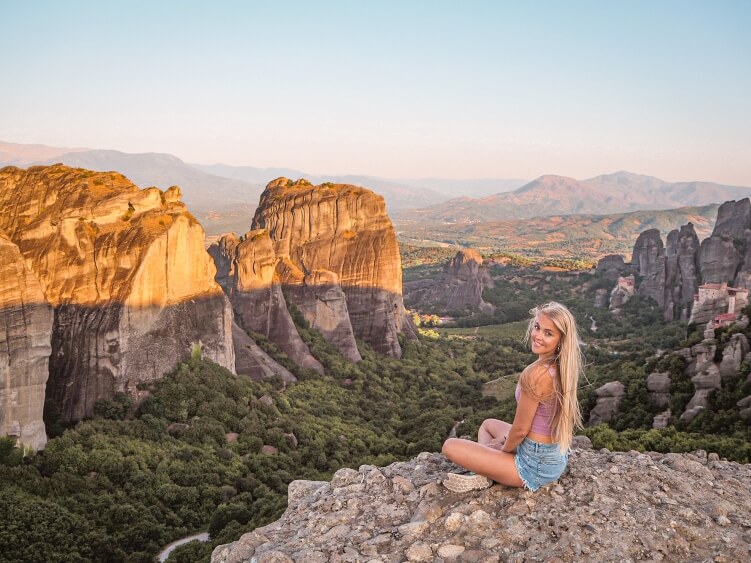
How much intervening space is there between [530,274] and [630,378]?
89.4 m

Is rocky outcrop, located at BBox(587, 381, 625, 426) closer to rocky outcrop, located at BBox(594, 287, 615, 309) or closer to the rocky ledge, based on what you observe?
the rocky ledge

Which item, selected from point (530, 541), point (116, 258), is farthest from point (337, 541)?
point (116, 258)

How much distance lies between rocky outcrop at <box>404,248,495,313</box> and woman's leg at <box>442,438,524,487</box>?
284 ft

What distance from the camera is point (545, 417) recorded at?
8945mm

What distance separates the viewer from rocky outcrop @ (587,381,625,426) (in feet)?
92.0

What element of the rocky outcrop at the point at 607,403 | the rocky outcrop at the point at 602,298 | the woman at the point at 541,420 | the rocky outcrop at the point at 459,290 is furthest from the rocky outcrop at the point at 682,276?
the woman at the point at 541,420

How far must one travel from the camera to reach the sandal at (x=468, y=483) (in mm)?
9539

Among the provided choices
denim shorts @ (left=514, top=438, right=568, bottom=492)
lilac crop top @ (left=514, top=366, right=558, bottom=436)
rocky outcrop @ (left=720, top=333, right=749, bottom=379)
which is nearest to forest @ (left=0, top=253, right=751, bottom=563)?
rocky outcrop @ (left=720, top=333, right=749, bottom=379)

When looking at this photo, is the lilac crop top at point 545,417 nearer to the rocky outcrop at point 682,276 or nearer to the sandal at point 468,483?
the sandal at point 468,483

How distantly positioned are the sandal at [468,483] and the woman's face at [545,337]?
235 centimetres

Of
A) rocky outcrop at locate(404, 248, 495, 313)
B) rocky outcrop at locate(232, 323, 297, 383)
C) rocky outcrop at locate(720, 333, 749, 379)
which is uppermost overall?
rocky outcrop at locate(720, 333, 749, 379)

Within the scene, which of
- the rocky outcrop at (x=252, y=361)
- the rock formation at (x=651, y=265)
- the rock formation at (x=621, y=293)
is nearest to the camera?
the rocky outcrop at (x=252, y=361)

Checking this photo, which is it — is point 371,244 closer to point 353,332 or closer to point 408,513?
point 353,332

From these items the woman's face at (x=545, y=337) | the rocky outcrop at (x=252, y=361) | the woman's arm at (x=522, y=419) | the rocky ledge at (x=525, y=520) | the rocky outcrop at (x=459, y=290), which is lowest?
the rocky outcrop at (x=459, y=290)
